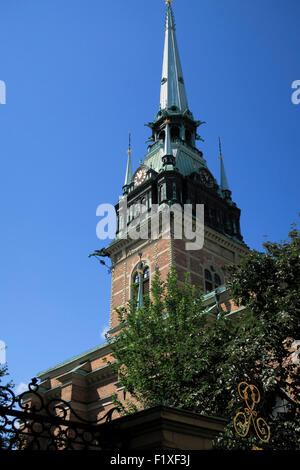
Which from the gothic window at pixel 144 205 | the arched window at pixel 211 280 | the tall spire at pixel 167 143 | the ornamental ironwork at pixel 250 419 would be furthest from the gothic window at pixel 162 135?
the ornamental ironwork at pixel 250 419

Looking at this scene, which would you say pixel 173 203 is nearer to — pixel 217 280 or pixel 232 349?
pixel 217 280

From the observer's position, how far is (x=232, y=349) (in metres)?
14.4

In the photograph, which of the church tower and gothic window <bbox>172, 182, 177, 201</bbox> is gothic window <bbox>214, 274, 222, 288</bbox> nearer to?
the church tower

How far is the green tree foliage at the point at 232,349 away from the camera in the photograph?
1344cm

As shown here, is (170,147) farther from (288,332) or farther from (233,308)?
(288,332)

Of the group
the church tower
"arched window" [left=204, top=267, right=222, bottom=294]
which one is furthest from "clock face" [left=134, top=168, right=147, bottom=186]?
"arched window" [left=204, top=267, right=222, bottom=294]

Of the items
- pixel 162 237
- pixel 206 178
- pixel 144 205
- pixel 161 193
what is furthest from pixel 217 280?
pixel 206 178

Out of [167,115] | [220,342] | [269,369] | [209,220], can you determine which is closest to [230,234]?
[209,220]

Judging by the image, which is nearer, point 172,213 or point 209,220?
point 172,213

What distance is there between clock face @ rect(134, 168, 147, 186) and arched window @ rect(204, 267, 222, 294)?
11.7 metres

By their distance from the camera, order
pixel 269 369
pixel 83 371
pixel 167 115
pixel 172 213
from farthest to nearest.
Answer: pixel 167 115
pixel 172 213
pixel 83 371
pixel 269 369

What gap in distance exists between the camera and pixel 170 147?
152ft

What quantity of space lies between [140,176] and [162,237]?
400 inches
